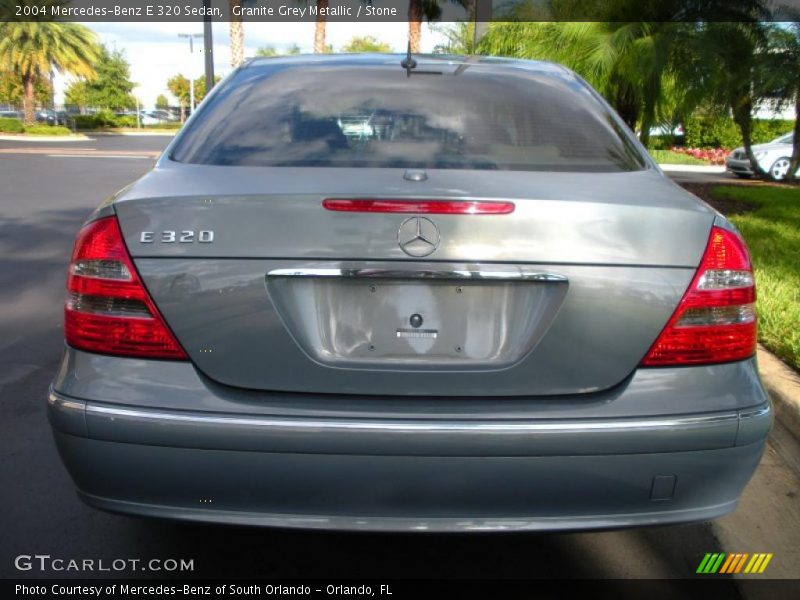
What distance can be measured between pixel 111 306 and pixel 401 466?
0.89m

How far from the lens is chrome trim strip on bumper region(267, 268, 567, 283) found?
6.61 feet

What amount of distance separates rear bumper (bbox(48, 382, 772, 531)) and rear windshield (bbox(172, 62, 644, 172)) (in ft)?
2.65

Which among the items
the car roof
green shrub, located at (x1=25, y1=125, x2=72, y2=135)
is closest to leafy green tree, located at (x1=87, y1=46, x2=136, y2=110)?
green shrub, located at (x1=25, y1=125, x2=72, y2=135)

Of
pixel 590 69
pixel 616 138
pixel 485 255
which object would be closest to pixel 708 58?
pixel 590 69

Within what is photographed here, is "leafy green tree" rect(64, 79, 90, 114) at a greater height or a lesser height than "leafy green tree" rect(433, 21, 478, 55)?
lesser

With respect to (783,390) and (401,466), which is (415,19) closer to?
(783,390)

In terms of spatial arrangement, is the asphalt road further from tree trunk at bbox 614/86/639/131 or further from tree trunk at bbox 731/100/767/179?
tree trunk at bbox 731/100/767/179

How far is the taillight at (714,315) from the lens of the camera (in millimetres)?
2092

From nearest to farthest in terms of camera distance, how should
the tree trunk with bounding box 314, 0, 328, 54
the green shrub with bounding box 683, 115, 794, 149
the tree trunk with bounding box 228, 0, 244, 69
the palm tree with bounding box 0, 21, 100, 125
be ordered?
the tree trunk with bounding box 228, 0, 244, 69
the tree trunk with bounding box 314, 0, 328, 54
the green shrub with bounding box 683, 115, 794, 149
the palm tree with bounding box 0, 21, 100, 125

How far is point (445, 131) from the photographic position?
8.37ft

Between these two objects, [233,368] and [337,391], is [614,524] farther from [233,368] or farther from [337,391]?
[233,368]

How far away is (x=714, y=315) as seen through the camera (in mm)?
2129

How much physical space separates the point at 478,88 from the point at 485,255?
42.2 inches

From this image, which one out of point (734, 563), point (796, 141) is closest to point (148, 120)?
point (796, 141)
